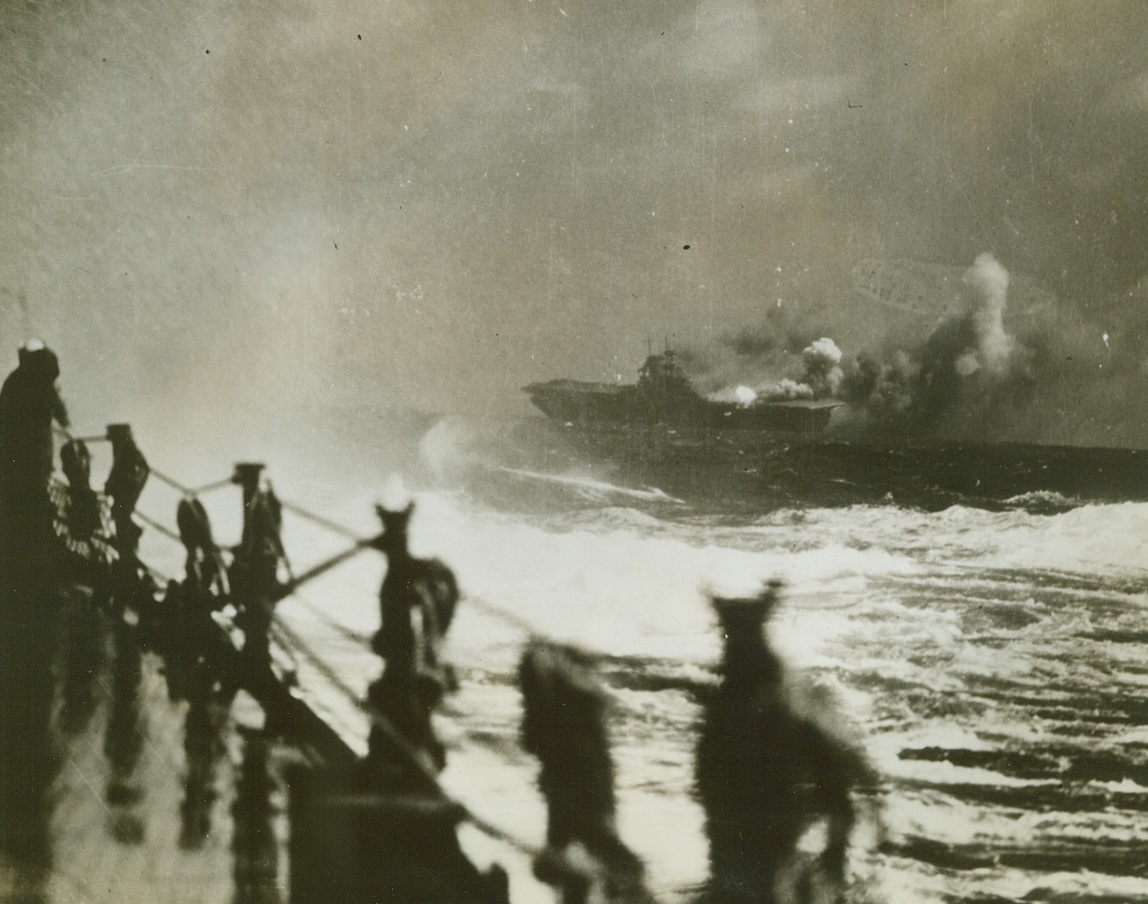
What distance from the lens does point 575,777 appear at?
2.15 m

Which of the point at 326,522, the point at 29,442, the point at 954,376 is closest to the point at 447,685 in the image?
the point at 326,522

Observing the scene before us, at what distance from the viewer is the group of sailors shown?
2.13 metres

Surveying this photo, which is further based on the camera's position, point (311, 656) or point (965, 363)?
point (965, 363)

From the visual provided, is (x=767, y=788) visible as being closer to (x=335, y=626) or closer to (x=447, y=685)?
(x=447, y=685)

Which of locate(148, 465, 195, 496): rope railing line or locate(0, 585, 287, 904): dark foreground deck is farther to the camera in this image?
locate(148, 465, 195, 496): rope railing line

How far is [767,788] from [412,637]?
1.05 m

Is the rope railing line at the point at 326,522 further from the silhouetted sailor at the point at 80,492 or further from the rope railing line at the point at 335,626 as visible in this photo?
the silhouetted sailor at the point at 80,492

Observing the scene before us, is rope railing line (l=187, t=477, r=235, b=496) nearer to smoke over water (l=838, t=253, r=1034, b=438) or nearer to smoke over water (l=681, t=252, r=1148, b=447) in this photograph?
smoke over water (l=681, t=252, r=1148, b=447)

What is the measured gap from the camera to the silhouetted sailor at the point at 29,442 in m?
2.24

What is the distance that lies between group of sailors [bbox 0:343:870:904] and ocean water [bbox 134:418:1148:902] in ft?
0.15

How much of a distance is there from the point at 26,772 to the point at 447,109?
7.18 ft

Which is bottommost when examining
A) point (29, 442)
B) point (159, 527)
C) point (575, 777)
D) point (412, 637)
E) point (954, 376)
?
point (575, 777)

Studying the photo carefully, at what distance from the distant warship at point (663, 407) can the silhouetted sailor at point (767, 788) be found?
0.67 metres

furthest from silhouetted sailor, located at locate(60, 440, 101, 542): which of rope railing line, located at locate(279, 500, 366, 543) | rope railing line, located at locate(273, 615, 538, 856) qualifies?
rope railing line, located at locate(273, 615, 538, 856)
